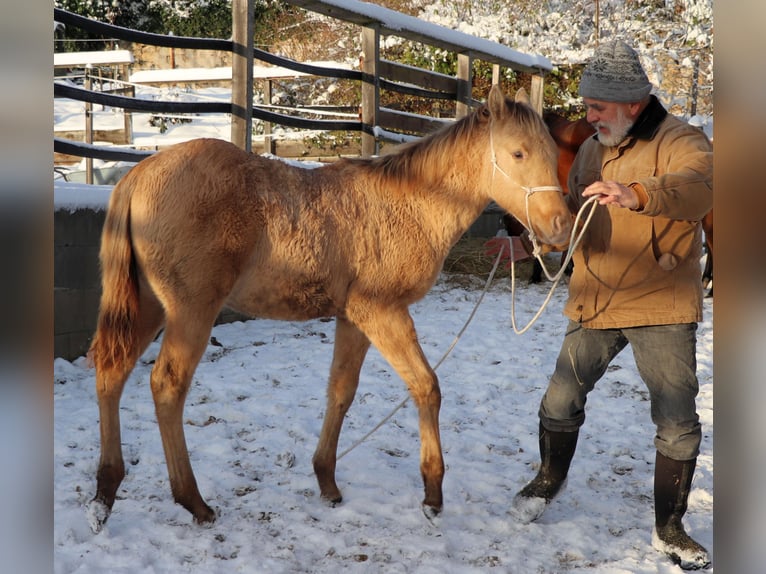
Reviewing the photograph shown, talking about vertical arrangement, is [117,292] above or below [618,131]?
below

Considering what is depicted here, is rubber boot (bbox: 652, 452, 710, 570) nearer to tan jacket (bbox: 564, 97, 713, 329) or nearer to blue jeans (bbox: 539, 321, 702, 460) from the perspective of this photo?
blue jeans (bbox: 539, 321, 702, 460)

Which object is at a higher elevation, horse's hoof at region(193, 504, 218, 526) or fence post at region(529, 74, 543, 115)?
fence post at region(529, 74, 543, 115)

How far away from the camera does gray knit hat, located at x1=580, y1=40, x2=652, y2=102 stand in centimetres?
289

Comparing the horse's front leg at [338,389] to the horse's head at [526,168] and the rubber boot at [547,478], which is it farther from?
the horse's head at [526,168]

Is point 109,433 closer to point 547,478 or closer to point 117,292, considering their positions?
point 117,292

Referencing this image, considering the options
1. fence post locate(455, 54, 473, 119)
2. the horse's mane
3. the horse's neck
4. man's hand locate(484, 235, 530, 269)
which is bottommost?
man's hand locate(484, 235, 530, 269)

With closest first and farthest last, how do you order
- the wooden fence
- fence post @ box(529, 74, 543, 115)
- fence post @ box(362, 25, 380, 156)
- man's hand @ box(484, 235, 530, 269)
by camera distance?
man's hand @ box(484, 235, 530, 269) → the wooden fence → fence post @ box(362, 25, 380, 156) → fence post @ box(529, 74, 543, 115)

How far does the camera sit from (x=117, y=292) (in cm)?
302

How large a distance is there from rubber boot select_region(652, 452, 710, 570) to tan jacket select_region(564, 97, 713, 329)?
619 mm

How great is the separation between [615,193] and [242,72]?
4.36m

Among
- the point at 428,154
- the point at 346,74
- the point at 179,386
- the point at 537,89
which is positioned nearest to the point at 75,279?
the point at 179,386

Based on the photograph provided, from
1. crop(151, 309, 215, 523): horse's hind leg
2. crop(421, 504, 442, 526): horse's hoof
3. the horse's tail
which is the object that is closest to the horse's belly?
crop(151, 309, 215, 523): horse's hind leg

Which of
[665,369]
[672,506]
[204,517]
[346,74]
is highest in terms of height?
[346,74]

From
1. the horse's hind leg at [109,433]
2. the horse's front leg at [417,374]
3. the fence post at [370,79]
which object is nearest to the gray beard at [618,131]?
the horse's front leg at [417,374]
